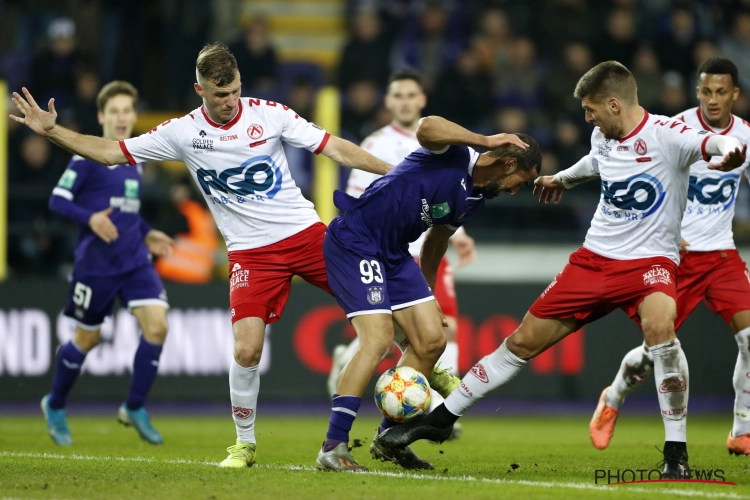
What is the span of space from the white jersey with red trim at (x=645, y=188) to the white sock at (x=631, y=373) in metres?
1.47

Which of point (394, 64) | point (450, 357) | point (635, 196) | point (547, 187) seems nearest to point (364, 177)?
point (450, 357)

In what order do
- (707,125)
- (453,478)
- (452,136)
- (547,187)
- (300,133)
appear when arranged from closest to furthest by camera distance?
(453,478), (452,136), (300,133), (547,187), (707,125)

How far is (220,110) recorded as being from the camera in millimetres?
6828

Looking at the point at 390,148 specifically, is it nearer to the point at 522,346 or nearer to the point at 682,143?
the point at 522,346

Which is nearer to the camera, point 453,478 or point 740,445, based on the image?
point 453,478

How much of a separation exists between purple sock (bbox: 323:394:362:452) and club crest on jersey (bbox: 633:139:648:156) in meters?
2.22

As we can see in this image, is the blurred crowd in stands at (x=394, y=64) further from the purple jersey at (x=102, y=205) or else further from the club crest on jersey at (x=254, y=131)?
the club crest on jersey at (x=254, y=131)

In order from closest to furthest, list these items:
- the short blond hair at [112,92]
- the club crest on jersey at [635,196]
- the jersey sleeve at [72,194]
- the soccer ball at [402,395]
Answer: the soccer ball at [402,395]
the club crest on jersey at [635,196]
the jersey sleeve at [72,194]
the short blond hair at [112,92]

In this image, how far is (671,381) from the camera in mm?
6363

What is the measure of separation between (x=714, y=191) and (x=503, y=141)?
250 centimetres

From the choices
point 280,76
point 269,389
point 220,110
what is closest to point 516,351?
point 220,110

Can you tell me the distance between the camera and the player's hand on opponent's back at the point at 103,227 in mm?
8812

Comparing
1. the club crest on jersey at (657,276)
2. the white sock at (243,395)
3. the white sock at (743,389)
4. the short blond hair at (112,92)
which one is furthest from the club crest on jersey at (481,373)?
the short blond hair at (112,92)

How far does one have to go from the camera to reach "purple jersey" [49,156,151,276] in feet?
29.8
